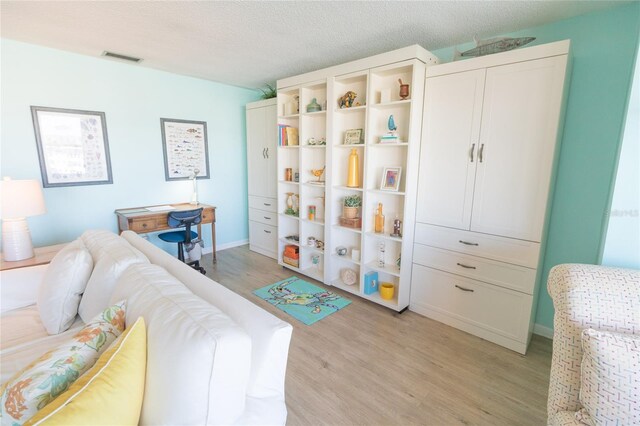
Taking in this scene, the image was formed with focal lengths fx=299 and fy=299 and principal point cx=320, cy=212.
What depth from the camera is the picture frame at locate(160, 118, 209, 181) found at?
3723mm

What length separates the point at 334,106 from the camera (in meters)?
2.92

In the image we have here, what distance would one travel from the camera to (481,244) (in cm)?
228

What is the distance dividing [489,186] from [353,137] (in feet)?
4.30

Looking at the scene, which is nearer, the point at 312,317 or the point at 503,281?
the point at 503,281

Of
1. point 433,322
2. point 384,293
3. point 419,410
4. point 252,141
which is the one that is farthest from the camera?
point 252,141

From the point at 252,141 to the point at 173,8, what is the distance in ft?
6.97

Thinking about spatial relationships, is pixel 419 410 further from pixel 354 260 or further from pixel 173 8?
pixel 173 8

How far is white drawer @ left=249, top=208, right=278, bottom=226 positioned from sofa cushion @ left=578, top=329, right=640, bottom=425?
3.42 metres

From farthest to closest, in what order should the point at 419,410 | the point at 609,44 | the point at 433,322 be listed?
the point at 433,322, the point at 609,44, the point at 419,410

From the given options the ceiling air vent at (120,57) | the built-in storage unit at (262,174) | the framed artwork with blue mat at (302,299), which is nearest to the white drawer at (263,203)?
the built-in storage unit at (262,174)

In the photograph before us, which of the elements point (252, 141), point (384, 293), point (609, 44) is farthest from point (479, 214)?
point (252, 141)

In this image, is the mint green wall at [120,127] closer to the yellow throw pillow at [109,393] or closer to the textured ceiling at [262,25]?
the textured ceiling at [262,25]

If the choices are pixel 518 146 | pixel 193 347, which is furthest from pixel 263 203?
pixel 193 347

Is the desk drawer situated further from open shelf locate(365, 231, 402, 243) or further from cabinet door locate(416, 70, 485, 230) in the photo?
cabinet door locate(416, 70, 485, 230)
